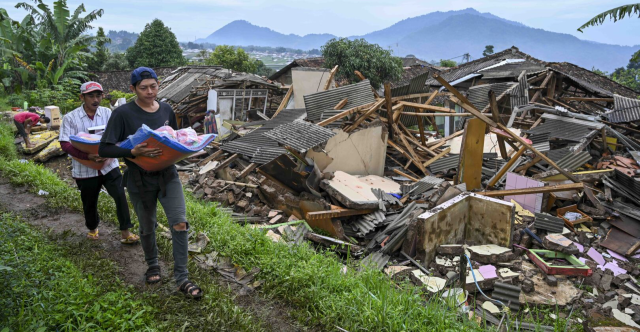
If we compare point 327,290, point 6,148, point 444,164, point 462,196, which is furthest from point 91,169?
point 444,164

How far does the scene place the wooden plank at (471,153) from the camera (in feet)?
25.1

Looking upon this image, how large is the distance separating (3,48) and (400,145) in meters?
17.1

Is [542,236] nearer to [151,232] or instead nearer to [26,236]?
[151,232]

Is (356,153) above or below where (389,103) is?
below

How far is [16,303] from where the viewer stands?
2770 millimetres

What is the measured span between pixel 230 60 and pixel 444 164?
34609mm

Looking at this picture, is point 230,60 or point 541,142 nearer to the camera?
point 541,142

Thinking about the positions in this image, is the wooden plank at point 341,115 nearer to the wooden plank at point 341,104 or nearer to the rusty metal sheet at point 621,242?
the wooden plank at point 341,104

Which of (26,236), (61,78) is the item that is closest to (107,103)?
(61,78)

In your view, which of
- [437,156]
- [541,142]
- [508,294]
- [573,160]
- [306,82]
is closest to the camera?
[508,294]

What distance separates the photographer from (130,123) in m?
3.14

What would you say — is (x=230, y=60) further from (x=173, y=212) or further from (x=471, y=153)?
(x=173, y=212)

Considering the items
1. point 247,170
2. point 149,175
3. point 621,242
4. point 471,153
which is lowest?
point 247,170

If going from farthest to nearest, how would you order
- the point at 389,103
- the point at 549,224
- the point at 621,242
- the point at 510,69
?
1. the point at 510,69
2. the point at 389,103
3. the point at 621,242
4. the point at 549,224
